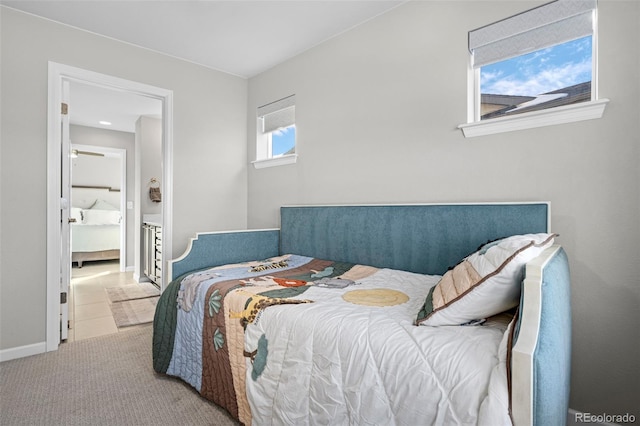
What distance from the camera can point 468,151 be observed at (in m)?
1.91

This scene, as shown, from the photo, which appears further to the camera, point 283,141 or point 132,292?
point 132,292

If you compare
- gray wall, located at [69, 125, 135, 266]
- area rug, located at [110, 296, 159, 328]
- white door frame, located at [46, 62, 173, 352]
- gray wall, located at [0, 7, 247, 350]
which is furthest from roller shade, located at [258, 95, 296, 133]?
gray wall, located at [69, 125, 135, 266]

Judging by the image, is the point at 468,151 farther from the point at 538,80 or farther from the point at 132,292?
the point at 132,292

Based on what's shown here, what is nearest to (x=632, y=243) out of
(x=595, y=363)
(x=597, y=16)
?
(x=595, y=363)

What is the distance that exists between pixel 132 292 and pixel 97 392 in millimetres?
2481

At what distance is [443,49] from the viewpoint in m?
2.01

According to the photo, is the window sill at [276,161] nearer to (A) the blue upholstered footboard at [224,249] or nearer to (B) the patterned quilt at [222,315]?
(A) the blue upholstered footboard at [224,249]

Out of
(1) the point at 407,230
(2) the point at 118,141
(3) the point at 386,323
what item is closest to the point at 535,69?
(1) the point at 407,230

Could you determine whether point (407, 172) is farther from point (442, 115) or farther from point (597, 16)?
point (597, 16)

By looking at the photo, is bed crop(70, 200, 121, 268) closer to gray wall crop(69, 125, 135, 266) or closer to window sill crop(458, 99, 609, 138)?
gray wall crop(69, 125, 135, 266)

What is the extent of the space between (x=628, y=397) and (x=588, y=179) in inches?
38.2

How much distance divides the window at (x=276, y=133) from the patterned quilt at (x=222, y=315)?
1251mm

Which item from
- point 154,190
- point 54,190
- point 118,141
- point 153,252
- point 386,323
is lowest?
point 153,252

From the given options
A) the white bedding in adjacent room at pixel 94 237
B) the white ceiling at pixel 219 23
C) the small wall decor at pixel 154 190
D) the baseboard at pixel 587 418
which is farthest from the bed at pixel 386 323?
the white bedding in adjacent room at pixel 94 237
